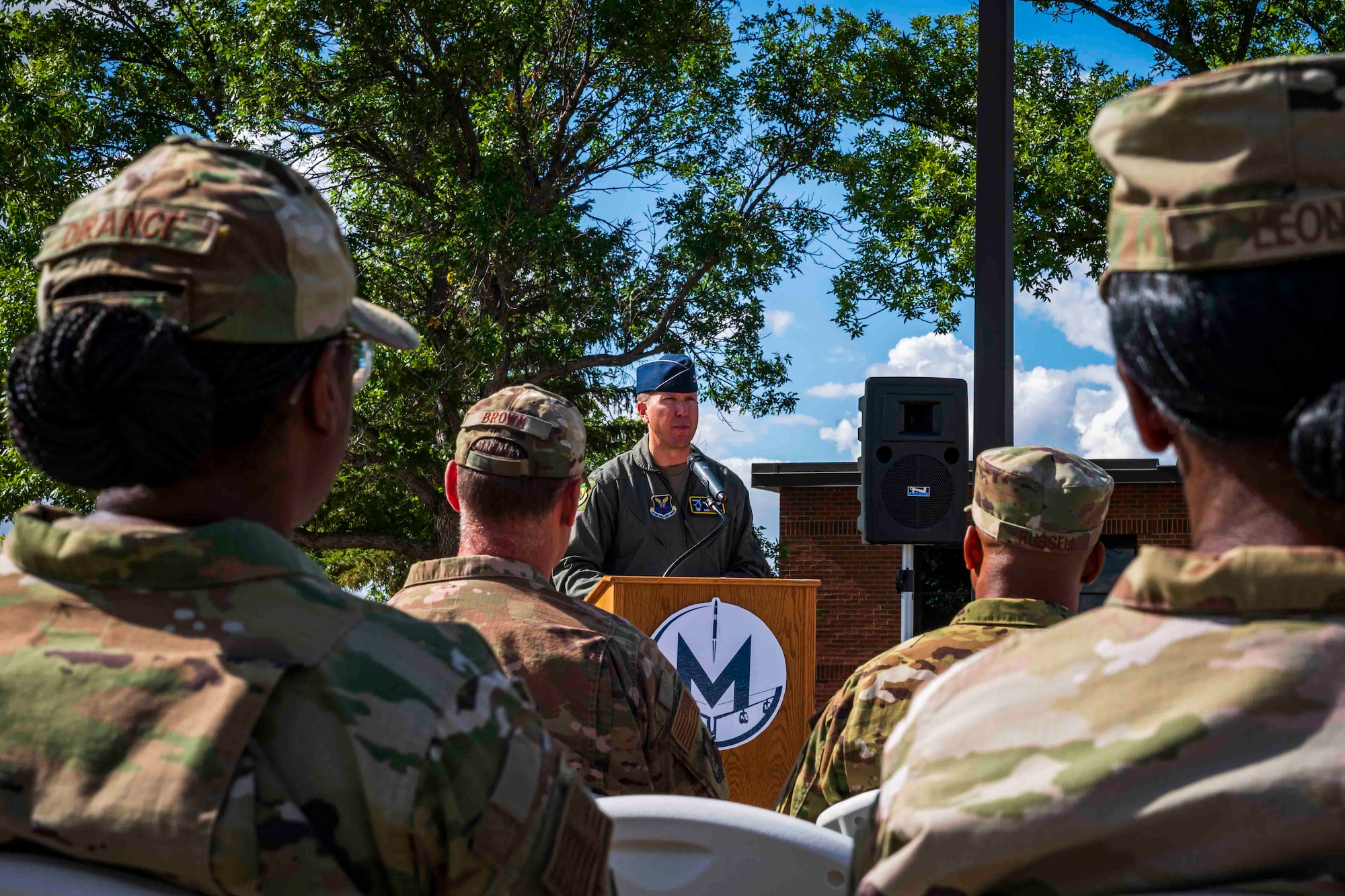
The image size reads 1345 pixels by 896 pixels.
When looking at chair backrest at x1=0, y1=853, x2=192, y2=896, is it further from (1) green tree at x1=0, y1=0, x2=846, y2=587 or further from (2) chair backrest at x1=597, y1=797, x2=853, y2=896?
(1) green tree at x1=0, y1=0, x2=846, y2=587

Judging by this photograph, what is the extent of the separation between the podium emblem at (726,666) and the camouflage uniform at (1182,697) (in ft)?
12.2

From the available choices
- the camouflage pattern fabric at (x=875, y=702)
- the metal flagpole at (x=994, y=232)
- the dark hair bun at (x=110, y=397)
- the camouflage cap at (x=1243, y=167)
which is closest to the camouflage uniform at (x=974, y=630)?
the camouflage pattern fabric at (x=875, y=702)

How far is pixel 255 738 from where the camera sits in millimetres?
1517

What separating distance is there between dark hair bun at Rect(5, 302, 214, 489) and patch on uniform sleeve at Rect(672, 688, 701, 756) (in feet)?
5.73

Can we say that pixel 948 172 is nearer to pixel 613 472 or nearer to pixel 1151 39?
pixel 1151 39

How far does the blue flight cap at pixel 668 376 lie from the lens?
22.4 ft

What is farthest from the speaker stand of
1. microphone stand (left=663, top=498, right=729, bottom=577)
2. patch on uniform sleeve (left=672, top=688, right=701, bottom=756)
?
patch on uniform sleeve (left=672, top=688, right=701, bottom=756)

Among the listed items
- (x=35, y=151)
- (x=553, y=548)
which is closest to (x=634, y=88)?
(x=35, y=151)

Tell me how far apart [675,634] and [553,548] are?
1.90 meters

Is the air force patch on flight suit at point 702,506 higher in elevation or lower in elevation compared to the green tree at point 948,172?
lower

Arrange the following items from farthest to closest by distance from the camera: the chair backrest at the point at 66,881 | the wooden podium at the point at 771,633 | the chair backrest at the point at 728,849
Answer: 1. the wooden podium at the point at 771,633
2. the chair backrest at the point at 728,849
3. the chair backrest at the point at 66,881

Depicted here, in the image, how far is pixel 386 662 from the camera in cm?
156

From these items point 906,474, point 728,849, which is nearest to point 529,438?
point 728,849

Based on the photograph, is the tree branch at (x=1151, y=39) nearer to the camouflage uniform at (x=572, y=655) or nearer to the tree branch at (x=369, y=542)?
the tree branch at (x=369, y=542)
